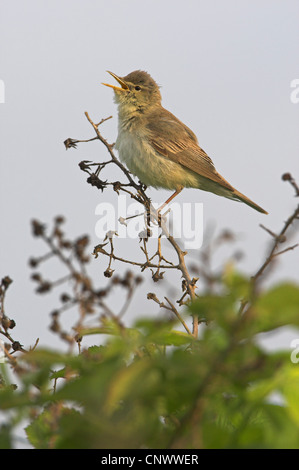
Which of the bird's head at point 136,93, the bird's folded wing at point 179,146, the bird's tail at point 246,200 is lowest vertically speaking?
the bird's tail at point 246,200

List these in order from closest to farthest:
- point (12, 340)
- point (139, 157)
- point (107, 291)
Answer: point (107, 291), point (12, 340), point (139, 157)

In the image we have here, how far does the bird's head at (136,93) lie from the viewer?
25.1 ft

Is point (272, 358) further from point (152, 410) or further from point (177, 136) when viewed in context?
point (177, 136)

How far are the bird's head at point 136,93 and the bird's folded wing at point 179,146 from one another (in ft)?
0.79

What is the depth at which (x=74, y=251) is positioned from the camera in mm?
1438

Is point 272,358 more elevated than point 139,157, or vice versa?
point 139,157

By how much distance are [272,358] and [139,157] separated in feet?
20.0

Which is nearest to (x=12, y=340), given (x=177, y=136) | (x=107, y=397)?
(x=107, y=397)

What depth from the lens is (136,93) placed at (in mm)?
7754

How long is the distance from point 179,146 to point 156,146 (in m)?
0.50

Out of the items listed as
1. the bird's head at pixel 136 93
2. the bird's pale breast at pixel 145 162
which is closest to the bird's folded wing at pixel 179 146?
the bird's pale breast at pixel 145 162

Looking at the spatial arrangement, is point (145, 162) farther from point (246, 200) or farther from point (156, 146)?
point (246, 200)

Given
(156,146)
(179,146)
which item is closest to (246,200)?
(179,146)

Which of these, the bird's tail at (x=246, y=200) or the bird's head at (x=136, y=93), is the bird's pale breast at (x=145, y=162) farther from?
the bird's tail at (x=246, y=200)
